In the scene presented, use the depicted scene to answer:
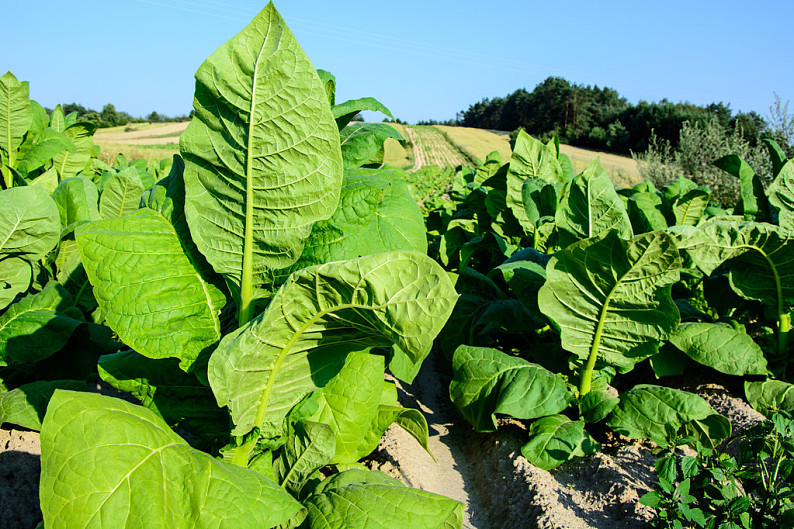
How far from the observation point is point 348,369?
6.03ft

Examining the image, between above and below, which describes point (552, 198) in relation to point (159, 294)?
above

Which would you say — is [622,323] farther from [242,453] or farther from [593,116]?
[593,116]

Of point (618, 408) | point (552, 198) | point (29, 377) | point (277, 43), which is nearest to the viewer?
point (277, 43)

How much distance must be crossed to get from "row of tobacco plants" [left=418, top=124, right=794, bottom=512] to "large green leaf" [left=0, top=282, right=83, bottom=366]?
1.62m

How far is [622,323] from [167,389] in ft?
6.18

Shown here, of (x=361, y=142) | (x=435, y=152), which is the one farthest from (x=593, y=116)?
(x=361, y=142)

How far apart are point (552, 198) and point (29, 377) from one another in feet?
9.80

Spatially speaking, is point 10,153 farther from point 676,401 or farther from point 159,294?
point 676,401

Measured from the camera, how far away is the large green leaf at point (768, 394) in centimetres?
258

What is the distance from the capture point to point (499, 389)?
2420mm

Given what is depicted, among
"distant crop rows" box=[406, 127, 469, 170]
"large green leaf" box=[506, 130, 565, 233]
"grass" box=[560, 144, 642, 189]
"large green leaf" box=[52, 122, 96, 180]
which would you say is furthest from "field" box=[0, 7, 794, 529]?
"distant crop rows" box=[406, 127, 469, 170]

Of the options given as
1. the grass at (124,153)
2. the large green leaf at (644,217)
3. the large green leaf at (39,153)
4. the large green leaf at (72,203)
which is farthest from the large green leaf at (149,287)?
the grass at (124,153)

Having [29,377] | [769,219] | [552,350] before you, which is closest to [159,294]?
[29,377]

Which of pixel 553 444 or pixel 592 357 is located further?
pixel 592 357
